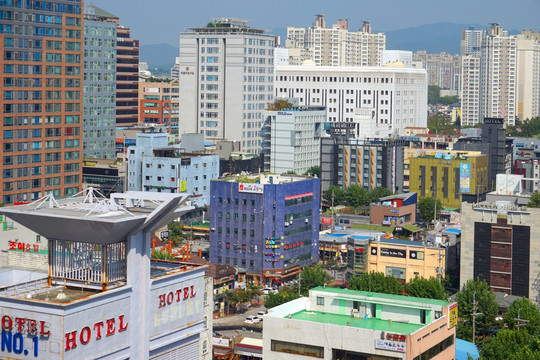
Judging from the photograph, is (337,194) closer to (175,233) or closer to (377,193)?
(377,193)

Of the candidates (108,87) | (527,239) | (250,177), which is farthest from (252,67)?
(527,239)

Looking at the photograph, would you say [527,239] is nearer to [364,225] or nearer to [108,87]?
[364,225]

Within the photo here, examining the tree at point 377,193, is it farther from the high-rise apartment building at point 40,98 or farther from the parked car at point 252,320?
the parked car at point 252,320

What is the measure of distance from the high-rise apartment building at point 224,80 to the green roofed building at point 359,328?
114944 mm

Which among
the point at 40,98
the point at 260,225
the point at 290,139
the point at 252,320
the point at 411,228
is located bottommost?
the point at 252,320

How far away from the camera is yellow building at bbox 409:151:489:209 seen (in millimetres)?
158125

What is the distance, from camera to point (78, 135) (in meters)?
123

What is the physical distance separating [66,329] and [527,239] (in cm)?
6423

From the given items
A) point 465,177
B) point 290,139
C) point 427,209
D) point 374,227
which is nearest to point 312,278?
point 374,227

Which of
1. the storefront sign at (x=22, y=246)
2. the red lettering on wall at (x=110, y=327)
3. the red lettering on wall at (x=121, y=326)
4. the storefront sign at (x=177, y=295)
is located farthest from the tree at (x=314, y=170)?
the red lettering on wall at (x=110, y=327)

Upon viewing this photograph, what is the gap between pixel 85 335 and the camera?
36.2 metres

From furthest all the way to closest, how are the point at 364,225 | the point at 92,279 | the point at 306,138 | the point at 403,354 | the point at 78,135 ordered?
the point at 306,138
the point at 364,225
the point at 78,135
the point at 403,354
the point at 92,279

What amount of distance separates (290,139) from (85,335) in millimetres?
132364

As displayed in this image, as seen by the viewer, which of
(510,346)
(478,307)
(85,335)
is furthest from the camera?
(478,307)
